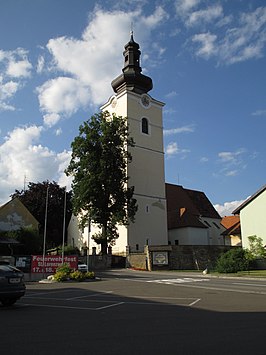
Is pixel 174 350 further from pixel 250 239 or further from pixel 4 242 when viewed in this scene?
pixel 4 242

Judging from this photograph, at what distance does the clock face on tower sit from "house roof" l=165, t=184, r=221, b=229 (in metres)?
15.8

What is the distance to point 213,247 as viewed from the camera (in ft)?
159

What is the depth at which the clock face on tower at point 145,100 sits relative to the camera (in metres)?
60.5

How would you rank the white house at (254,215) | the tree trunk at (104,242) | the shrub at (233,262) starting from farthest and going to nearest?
the tree trunk at (104,242) < the white house at (254,215) < the shrub at (233,262)

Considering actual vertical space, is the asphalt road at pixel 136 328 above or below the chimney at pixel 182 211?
below

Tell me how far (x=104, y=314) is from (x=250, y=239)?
31388 millimetres

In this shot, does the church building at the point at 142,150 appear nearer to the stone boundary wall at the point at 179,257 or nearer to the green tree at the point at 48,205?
the green tree at the point at 48,205

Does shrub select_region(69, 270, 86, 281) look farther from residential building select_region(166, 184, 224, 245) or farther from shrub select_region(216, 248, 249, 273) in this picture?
residential building select_region(166, 184, 224, 245)

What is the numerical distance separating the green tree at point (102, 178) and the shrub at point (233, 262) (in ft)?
50.5

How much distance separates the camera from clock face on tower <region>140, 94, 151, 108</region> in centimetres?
6048

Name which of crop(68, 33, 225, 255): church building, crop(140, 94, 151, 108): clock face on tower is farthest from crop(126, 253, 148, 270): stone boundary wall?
crop(140, 94, 151, 108): clock face on tower

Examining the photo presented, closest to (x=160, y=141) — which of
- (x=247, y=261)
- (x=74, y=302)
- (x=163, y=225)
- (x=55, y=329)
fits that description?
(x=163, y=225)

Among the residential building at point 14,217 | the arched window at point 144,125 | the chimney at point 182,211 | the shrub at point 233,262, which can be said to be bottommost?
the shrub at point 233,262

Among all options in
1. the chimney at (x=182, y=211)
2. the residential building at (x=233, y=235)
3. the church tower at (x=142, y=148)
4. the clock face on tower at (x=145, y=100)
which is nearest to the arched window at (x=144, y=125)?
the church tower at (x=142, y=148)
